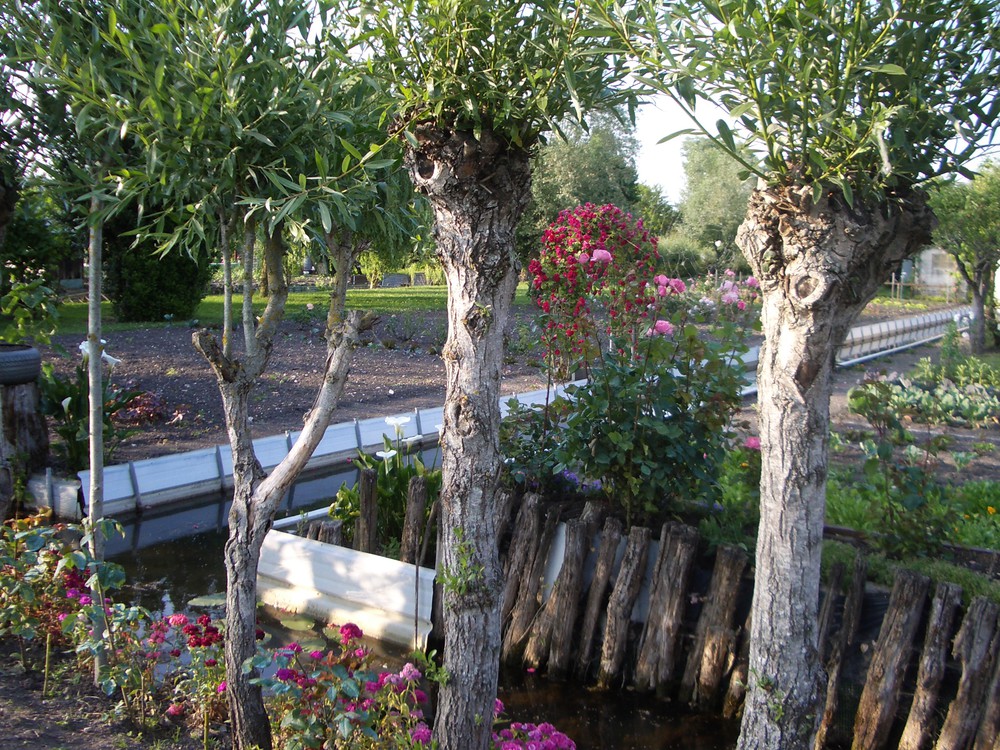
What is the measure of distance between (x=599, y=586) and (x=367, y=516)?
1611 mm

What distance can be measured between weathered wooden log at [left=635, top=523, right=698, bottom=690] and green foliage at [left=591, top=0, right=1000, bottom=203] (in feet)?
7.52

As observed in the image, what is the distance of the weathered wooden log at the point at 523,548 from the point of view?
4984 millimetres

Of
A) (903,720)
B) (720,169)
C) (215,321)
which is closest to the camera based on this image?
(903,720)

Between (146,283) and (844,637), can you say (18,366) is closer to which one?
(844,637)

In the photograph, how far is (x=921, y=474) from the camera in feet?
15.8

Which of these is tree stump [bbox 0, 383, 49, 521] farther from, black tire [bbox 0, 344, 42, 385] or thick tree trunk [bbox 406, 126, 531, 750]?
thick tree trunk [bbox 406, 126, 531, 750]

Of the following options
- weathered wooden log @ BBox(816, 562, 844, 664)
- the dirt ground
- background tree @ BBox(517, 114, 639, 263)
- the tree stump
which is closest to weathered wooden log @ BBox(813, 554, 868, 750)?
weathered wooden log @ BBox(816, 562, 844, 664)

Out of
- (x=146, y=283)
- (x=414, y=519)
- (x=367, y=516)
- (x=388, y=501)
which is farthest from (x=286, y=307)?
(x=414, y=519)

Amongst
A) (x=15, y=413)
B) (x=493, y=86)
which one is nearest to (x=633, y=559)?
(x=493, y=86)

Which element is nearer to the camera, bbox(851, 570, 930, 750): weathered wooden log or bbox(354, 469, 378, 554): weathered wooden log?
bbox(851, 570, 930, 750): weathered wooden log

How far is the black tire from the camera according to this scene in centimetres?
691

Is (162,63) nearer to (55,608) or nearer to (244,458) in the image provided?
(244,458)

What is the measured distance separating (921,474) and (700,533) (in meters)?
1.23

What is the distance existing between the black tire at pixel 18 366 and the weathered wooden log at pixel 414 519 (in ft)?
12.1
